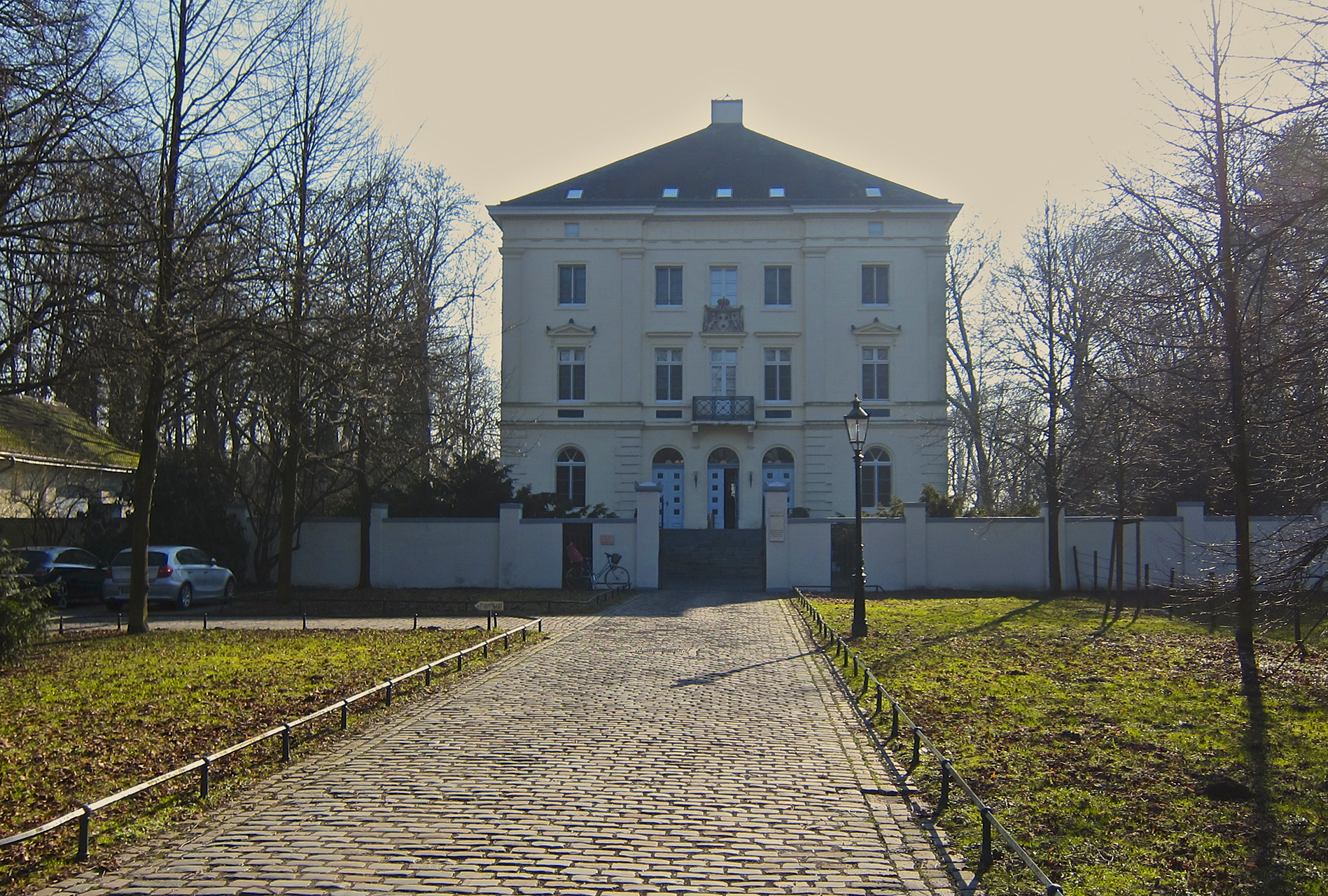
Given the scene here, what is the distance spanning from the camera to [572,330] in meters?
43.4

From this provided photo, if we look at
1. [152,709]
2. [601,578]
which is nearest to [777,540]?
[601,578]

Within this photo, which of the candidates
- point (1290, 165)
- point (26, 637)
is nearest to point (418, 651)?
point (26, 637)

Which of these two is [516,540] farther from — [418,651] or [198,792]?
[198,792]

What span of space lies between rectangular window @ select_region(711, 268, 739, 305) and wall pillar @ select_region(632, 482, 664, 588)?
52.8 ft

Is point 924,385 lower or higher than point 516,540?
higher

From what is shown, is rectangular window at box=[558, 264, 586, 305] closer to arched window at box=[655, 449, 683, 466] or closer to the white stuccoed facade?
the white stuccoed facade

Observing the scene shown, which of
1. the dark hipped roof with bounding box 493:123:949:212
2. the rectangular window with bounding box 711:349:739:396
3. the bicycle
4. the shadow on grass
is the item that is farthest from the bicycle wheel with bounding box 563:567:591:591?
the dark hipped roof with bounding box 493:123:949:212

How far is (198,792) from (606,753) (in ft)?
10.3

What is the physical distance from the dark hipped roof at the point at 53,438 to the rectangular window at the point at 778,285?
24.1 metres

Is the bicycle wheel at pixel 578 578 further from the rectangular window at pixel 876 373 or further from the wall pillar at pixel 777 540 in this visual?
the rectangular window at pixel 876 373

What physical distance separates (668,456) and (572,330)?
6305 mm

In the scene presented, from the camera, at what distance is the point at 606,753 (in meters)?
9.07

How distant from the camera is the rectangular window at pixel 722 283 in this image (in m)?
44.1

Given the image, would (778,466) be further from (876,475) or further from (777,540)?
(777,540)
